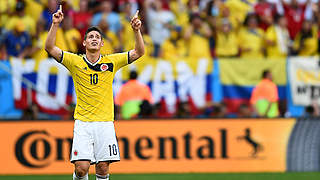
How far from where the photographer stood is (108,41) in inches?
615

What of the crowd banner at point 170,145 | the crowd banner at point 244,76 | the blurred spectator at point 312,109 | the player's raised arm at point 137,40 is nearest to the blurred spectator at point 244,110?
the crowd banner at point 244,76

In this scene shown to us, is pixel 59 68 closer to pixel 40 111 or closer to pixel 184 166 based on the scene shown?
pixel 40 111

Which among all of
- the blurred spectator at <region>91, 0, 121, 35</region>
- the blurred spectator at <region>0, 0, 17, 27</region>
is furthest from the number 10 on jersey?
the blurred spectator at <region>0, 0, 17, 27</region>

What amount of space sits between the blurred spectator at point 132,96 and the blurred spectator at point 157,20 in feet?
7.69

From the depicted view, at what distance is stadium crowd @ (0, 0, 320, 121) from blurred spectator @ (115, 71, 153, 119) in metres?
1.54

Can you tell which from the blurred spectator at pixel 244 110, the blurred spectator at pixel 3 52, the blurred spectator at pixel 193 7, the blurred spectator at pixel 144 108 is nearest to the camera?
the blurred spectator at pixel 144 108

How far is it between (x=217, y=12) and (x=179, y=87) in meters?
2.64

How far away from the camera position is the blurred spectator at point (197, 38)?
1594 centimetres

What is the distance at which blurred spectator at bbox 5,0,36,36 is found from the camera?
51.5ft

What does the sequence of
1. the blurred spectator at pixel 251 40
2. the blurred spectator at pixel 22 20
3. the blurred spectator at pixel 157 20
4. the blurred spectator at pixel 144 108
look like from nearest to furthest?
1. the blurred spectator at pixel 144 108
2. the blurred spectator at pixel 22 20
3. the blurred spectator at pixel 251 40
4. the blurred spectator at pixel 157 20

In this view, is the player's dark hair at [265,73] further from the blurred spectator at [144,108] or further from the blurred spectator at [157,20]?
the blurred spectator at [144,108]

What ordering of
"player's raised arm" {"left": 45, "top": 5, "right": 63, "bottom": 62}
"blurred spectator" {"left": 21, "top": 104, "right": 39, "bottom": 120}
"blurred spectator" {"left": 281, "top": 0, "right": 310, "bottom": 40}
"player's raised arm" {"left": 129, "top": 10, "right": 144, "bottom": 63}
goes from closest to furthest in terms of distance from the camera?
"player's raised arm" {"left": 45, "top": 5, "right": 63, "bottom": 62} → "player's raised arm" {"left": 129, "top": 10, "right": 144, "bottom": 63} → "blurred spectator" {"left": 21, "top": 104, "right": 39, "bottom": 120} → "blurred spectator" {"left": 281, "top": 0, "right": 310, "bottom": 40}

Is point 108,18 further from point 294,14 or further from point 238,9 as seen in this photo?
point 294,14

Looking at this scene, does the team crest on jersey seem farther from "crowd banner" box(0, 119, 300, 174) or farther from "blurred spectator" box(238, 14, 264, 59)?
"blurred spectator" box(238, 14, 264, 59)
